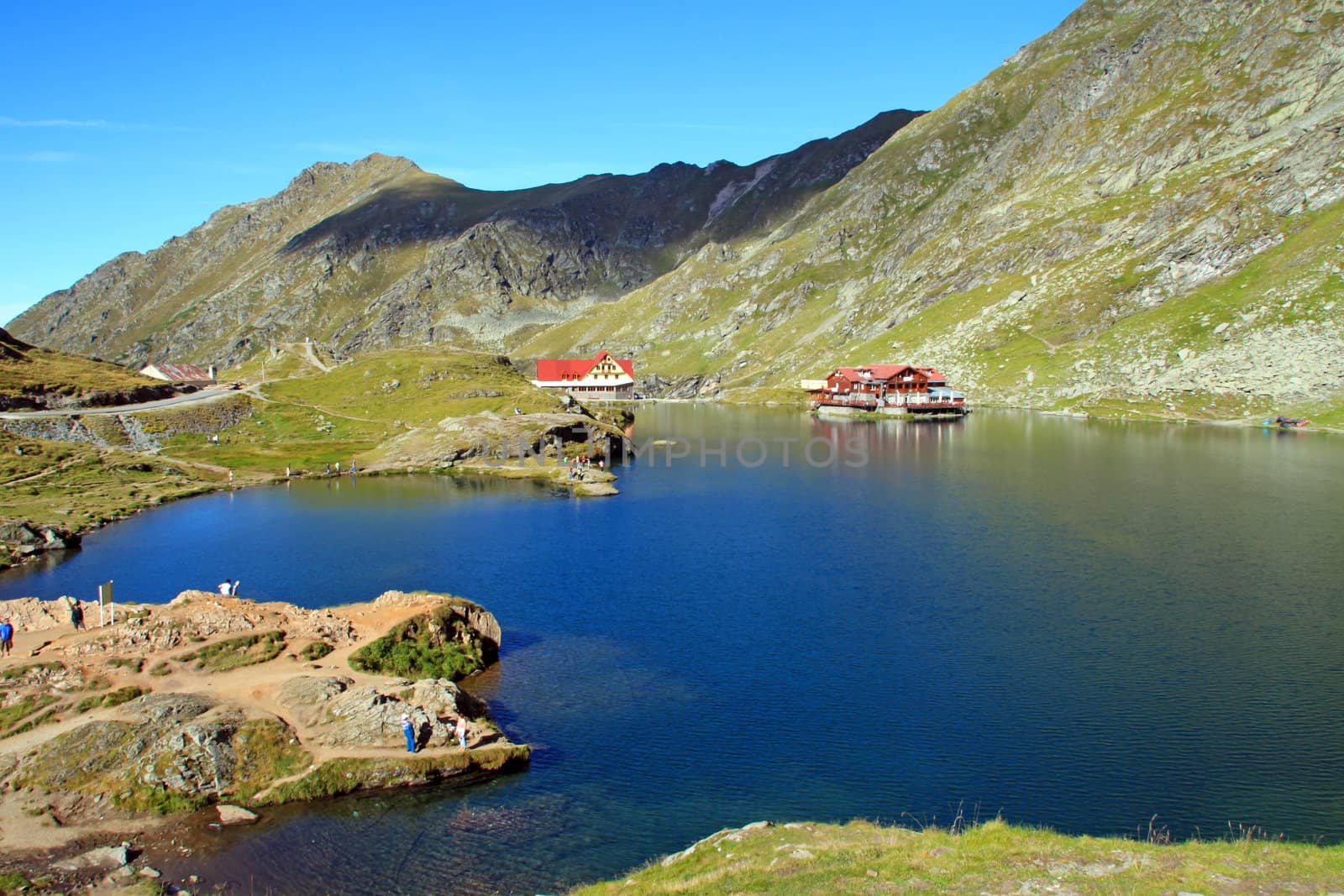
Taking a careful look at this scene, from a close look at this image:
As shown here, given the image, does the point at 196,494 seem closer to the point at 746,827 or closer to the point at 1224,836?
the point at 746,827

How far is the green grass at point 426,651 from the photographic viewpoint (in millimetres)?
40878

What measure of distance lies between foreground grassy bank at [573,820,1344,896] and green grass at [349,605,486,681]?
19085 mm

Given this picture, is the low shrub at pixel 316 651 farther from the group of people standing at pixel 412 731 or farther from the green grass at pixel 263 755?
the group of people standing at pixel 412 731

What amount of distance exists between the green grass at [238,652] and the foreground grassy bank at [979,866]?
21978mm

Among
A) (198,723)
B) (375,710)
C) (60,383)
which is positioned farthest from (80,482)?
(375,710)

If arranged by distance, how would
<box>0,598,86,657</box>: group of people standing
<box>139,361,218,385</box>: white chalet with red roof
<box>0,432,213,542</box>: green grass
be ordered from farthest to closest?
<box>139,361,218,385</box>: white chalet with red roof
<box>0,432,213,542</box>: green grass
<box>0,598,86,657</box>: group of people standing

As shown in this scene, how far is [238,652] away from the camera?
128ft

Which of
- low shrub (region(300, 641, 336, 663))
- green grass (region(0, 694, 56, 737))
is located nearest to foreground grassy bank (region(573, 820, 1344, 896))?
low shrub (region(300, 641, 336, 663))

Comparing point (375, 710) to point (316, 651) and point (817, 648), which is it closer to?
point (316, 651)

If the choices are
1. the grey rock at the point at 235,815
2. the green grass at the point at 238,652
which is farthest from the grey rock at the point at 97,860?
the green grass at the point at 238,652

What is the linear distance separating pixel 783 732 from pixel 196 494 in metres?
81.1

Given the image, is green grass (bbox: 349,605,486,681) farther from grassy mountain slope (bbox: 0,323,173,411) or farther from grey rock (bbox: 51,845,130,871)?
grassy mountain slope (bbox: 0,323,173,411)

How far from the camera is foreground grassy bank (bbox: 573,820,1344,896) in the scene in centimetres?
2088

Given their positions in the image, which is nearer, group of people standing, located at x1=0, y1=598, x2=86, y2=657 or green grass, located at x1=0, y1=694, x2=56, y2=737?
green grass, located at x1=0, y1=694, x2=56, y2=737
